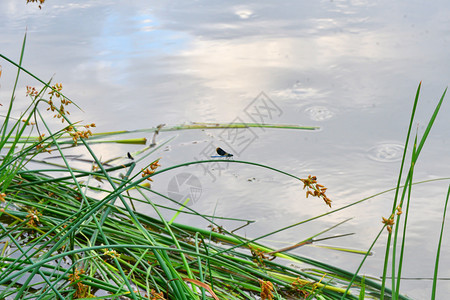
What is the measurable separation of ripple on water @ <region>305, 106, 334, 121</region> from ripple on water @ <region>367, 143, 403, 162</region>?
303 millimetres

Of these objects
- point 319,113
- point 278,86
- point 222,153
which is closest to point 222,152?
point 222,153

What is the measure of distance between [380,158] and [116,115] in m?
1.10

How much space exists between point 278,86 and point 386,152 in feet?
2.33

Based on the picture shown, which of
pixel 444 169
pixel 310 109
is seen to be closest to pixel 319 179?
pixel 444 169

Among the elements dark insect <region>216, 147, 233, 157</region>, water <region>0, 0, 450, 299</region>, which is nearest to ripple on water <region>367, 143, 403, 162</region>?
water <region>0, 0, 450, 299</region>

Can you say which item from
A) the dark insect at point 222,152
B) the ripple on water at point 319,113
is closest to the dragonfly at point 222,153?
the dark insect at point 222,152

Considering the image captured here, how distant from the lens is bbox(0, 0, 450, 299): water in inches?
65.9

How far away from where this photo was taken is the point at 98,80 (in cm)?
278

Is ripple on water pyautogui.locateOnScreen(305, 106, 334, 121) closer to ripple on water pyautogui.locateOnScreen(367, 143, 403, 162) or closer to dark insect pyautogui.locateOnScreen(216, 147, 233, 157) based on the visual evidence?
ripple on water pyautogui.locateOnScreen(367, 143, 403, 162)

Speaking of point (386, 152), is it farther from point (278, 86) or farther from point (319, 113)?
point (278, 86)

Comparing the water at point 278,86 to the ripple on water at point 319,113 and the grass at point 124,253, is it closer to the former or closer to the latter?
the ripple on water at point 319,113

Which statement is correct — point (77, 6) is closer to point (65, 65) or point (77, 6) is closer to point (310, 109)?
point (65, 65)

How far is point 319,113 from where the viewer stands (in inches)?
90.2

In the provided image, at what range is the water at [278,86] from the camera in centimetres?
167
